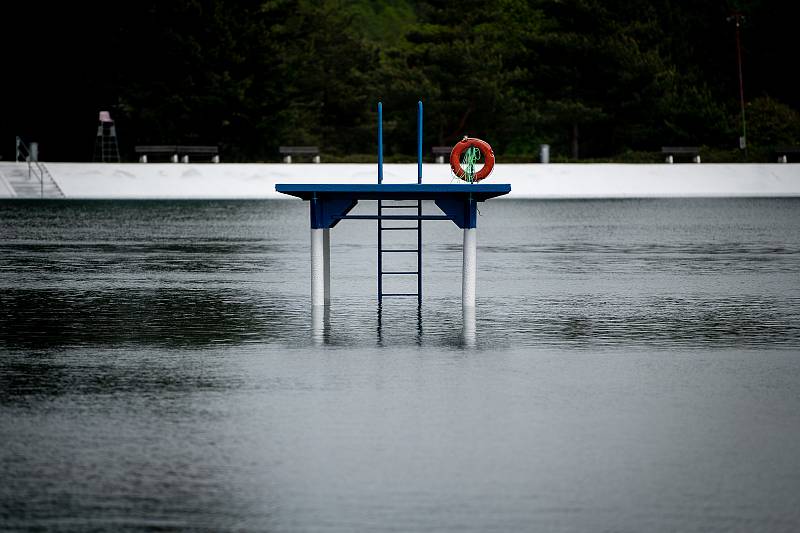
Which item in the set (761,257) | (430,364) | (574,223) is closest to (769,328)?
(430,364)

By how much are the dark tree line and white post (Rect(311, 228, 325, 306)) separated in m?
56.2

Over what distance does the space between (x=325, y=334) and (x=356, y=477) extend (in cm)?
612

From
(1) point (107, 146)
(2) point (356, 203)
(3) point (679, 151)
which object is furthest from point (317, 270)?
(1) point (107, 146)

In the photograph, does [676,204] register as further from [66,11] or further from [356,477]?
[356,477]

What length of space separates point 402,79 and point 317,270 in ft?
223

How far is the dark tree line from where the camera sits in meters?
70.6

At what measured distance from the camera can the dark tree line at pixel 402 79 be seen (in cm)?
7056

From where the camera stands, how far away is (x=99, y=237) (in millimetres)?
29531

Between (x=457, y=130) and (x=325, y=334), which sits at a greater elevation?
(x=457, y=130)

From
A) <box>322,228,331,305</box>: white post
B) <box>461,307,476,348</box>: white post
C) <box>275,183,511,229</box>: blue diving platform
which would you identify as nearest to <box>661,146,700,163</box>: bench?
<box>322,228,331,305</box>: white post

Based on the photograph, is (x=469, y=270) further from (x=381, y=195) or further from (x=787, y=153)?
(x=787, y=153)

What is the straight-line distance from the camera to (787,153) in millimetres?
69438

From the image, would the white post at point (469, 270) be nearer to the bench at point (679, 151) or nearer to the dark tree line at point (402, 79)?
the bench at point (679, 151)

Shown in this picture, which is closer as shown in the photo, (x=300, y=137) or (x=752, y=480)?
(x=752, y=480)
